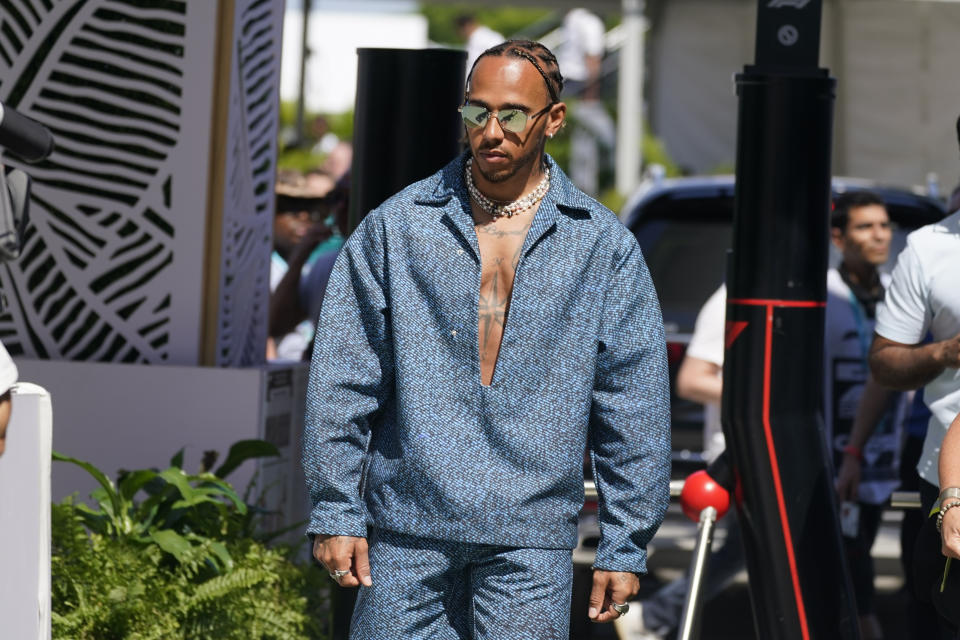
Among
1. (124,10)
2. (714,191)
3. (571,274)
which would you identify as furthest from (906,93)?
(571,274)

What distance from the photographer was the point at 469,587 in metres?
3.73

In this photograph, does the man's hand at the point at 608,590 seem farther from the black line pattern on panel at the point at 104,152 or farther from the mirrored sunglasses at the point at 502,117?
the black line pattern on panel at the point at 104,152

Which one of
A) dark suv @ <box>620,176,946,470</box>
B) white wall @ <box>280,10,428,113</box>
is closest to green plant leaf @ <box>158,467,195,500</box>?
dark suv @ <box>620,176,946,470</box>

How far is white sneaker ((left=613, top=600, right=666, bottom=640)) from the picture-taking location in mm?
6512

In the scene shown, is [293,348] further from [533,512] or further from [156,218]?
[533,512]

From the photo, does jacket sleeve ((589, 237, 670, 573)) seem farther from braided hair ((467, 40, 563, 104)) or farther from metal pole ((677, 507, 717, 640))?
metal pole ((677, 507, 717, 640))

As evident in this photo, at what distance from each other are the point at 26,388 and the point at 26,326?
7.73ft

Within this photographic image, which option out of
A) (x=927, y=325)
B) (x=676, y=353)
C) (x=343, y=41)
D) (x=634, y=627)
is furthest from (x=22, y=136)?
(x=343, y=41)

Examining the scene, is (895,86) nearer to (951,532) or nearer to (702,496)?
(702,496)

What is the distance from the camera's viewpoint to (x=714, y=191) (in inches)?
306

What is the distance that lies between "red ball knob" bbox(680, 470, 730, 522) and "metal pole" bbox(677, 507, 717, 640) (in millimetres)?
27

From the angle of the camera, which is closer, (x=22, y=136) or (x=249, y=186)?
(x=22, y=136)

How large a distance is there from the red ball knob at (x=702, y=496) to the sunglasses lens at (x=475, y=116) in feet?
5.79

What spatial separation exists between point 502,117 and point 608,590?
110 centimetres
